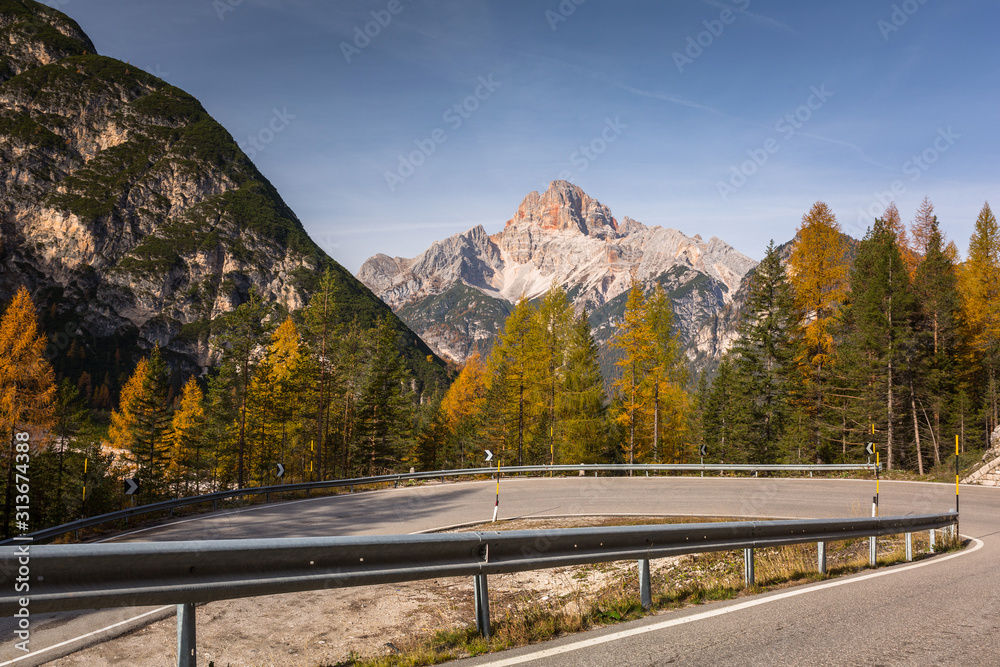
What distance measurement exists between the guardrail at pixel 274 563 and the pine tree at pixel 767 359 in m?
29.7

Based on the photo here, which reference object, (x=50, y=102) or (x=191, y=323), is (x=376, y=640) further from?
(x=50, y=102)

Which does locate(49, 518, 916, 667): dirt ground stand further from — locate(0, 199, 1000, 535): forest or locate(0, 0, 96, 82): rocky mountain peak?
locate(0, 0, 96, 82): rocky mountain peak

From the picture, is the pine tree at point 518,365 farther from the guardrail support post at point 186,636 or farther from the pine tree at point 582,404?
the guardrail support post at point 186,636

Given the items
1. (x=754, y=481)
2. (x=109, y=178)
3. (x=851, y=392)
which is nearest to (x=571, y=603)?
(x=754, y=481)

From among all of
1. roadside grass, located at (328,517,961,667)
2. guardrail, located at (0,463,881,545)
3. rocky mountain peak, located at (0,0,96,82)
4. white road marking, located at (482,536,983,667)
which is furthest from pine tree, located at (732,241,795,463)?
rocky mountain peak, located at (0,0,96,82)

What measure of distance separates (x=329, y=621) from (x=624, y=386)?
90.4 feet

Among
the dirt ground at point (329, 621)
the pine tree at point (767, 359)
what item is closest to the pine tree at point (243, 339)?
the dirt ground at point (329, 621)

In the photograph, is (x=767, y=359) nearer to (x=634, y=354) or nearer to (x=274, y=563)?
(x=634, y=354)

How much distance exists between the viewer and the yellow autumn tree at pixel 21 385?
22859mm

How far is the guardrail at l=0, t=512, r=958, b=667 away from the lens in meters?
2.80

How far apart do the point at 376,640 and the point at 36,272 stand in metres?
200

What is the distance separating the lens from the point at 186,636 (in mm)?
3150

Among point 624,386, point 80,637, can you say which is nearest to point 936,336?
point 624,386

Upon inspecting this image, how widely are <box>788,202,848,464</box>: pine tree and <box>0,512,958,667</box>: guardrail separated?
27.0 metres
